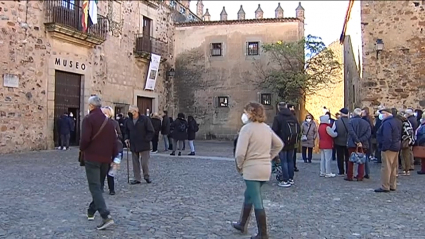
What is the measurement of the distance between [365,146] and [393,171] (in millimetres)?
1276

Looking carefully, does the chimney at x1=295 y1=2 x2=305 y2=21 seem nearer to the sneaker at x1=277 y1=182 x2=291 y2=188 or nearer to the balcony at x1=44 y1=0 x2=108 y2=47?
the balcony at x1=44 y1=0 x2=108 y2=47

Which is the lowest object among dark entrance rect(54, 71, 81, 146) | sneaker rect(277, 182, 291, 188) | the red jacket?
sneaker rect(277, 182, 291, 188)

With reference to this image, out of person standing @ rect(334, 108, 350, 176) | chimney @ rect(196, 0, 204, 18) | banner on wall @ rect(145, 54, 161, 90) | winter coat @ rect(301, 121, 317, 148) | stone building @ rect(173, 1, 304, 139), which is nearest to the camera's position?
person standing @ rect(334, 108, 350, 176)

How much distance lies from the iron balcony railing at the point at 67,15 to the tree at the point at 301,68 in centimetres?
912

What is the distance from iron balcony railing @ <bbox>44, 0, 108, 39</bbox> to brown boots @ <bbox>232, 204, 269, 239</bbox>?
1276 cm

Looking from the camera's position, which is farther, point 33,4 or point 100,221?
point 33,4

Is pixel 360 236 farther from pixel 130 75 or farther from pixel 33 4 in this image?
pixel 130 75

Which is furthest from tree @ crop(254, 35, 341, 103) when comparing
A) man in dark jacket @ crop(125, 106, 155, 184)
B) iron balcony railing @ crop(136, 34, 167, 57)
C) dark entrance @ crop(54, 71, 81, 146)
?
man in dark jacket @ crop(125, 106, 155, 184)

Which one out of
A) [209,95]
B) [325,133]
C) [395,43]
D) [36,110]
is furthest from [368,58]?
[36,110]

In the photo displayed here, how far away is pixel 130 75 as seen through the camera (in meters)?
20.3

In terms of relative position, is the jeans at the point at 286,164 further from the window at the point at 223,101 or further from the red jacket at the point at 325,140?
Answer: the window at the point at 223,101

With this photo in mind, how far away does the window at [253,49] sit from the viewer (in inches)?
904

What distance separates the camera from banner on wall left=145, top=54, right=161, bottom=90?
21469mm

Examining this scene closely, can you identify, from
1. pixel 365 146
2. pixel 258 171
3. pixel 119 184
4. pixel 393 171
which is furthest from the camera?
pixel 365 146
